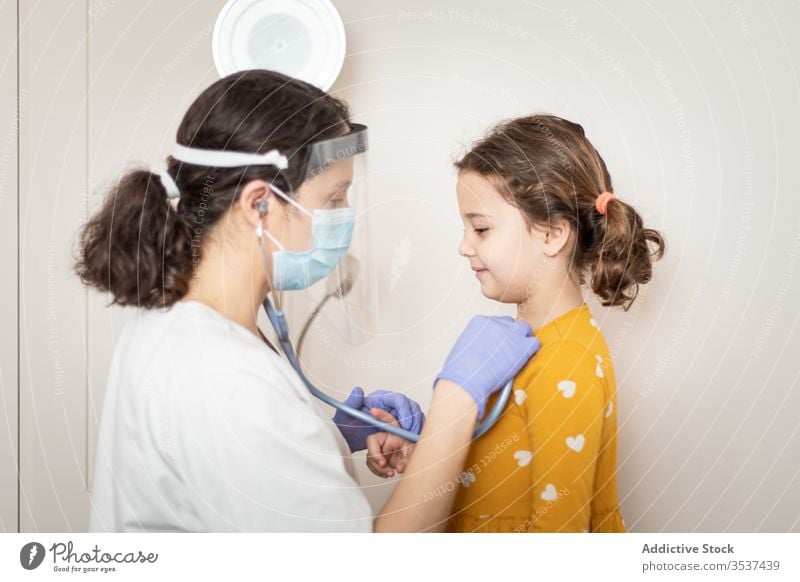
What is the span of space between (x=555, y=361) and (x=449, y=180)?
0.38 m

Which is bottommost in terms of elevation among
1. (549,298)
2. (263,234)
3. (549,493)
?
(549,493)

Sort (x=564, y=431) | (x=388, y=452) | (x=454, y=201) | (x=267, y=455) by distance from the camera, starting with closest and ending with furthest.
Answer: (x=267, y=455) < (x=564, y=431) < (x=388, y=452) < (x=454, y=201)

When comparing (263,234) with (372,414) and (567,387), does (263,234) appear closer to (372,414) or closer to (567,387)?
(372,414)

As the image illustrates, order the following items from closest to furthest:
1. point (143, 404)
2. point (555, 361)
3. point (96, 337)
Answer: point (143, 404) < point (555, 361) < point (96, 337)

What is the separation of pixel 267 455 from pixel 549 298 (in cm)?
44

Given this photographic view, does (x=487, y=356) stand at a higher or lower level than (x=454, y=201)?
lower

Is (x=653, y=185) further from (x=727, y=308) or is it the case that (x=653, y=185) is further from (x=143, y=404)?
(x=143, y=404)

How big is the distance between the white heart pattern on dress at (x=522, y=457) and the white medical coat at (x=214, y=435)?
0.22 meters

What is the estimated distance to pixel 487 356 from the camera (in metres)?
0.88

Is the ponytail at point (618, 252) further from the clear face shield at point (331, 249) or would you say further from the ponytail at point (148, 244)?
the ponytail at point (148, 244)

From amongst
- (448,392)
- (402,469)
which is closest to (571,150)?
(448,392)

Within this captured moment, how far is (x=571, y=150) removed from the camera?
1014 millimetres


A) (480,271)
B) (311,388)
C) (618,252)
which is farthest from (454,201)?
(311,388)

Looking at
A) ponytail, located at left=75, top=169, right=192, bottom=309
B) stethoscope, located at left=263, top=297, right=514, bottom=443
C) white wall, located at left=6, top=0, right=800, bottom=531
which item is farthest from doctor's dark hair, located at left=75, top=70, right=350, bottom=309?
white wall, located at left=6, top=0, right=800, bottom=531
